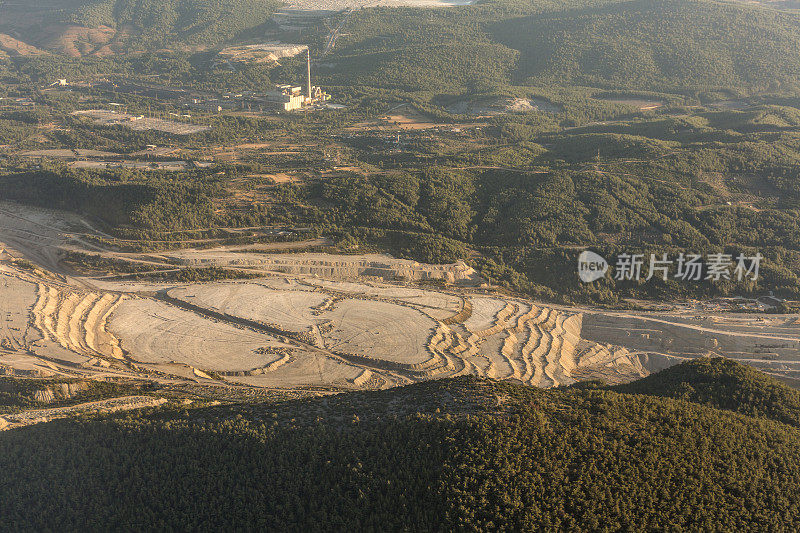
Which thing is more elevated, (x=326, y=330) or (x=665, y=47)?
(x=665, y=47)

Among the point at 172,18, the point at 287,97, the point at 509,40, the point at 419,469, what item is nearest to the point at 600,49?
the point at 509,40

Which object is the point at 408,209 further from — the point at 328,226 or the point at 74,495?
the point at 74,495

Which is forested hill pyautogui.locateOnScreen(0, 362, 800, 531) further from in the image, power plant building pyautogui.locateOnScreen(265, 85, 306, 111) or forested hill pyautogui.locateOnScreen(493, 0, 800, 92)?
forested hill pyautogui.locateOnScreen(493, 0, 800, 92)

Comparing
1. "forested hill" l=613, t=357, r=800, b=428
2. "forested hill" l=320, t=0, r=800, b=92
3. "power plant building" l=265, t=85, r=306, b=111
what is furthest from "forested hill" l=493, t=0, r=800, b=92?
"forested hill" l=613, t=357, r=800, b=428

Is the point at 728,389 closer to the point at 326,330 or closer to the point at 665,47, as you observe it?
the point at 326,330

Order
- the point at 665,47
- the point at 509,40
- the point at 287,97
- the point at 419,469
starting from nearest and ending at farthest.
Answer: the point at 419,469 → the point at 287,97 → the point at 665,47 → the point at 509,40

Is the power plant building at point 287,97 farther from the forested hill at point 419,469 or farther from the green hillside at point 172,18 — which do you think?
the forested hill at point 419,469

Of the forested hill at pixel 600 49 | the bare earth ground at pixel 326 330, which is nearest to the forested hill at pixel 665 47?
the forested hill at pixel 600 49
